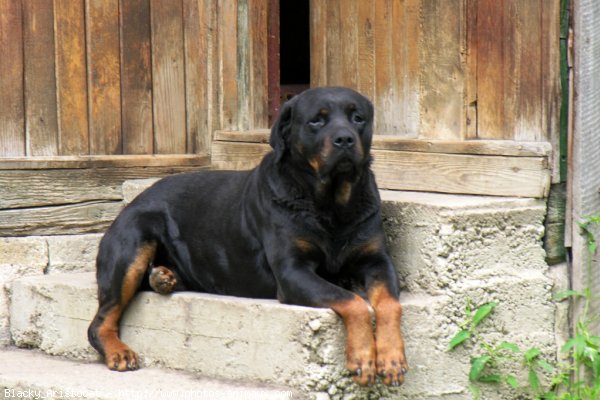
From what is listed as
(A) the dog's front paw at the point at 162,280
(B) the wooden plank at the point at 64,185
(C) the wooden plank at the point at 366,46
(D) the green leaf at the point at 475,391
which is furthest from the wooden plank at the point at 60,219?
(D) the green leaf at the point at 475,391

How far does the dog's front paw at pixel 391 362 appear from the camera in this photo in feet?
14.4

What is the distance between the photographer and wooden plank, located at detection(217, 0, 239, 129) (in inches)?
262

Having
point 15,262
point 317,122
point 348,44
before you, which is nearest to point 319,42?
point 348,44

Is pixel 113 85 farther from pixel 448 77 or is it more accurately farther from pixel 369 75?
pixel 448 77

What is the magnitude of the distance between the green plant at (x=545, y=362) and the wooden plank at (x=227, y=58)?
7.74 ft

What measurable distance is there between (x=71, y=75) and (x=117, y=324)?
1.71 metres

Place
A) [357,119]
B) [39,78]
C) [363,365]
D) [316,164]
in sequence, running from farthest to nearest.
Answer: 1. [39,78]
2. [357,119]
3. [316,164]
4. [363,365]

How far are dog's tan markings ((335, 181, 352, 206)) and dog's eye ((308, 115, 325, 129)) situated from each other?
0.99ft

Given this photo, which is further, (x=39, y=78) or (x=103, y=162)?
(x=103, y=162)

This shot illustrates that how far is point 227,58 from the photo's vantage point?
21.9ft

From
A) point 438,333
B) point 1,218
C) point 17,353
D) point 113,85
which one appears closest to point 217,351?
point 438,333

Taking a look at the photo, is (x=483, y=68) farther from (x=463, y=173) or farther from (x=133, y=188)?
(x=133, y=188)

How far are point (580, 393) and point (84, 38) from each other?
11.4 feet

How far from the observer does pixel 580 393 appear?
204 inches
